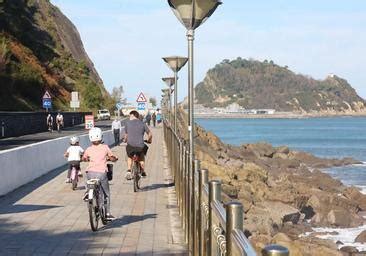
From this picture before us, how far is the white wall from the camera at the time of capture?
1364cm

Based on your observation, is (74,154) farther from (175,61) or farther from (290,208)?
(290,208)

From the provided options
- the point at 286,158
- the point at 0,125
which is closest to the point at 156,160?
the point at 0,125

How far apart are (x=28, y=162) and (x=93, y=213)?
7.14 metres

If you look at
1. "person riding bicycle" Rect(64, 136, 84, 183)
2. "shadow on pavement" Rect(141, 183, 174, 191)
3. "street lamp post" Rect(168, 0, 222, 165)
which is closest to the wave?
"shadow on pavement" Rect(141, 183, 174, 191)

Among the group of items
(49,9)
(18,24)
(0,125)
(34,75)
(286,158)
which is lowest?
(286,158)

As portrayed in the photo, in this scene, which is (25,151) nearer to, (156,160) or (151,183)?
(151,183)

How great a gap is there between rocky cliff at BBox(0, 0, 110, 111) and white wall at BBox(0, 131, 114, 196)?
1184 inches

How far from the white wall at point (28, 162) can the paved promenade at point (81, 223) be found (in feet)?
0.92

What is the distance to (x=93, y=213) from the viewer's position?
941 cm

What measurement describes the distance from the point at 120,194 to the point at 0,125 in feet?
80.5

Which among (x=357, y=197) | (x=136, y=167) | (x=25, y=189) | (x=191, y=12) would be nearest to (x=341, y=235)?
(x=357, y=197)

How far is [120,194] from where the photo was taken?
1436cm

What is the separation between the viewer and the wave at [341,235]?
21.7 m

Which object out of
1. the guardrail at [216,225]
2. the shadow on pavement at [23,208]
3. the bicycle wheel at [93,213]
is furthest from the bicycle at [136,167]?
the guardrail at [216,225]
